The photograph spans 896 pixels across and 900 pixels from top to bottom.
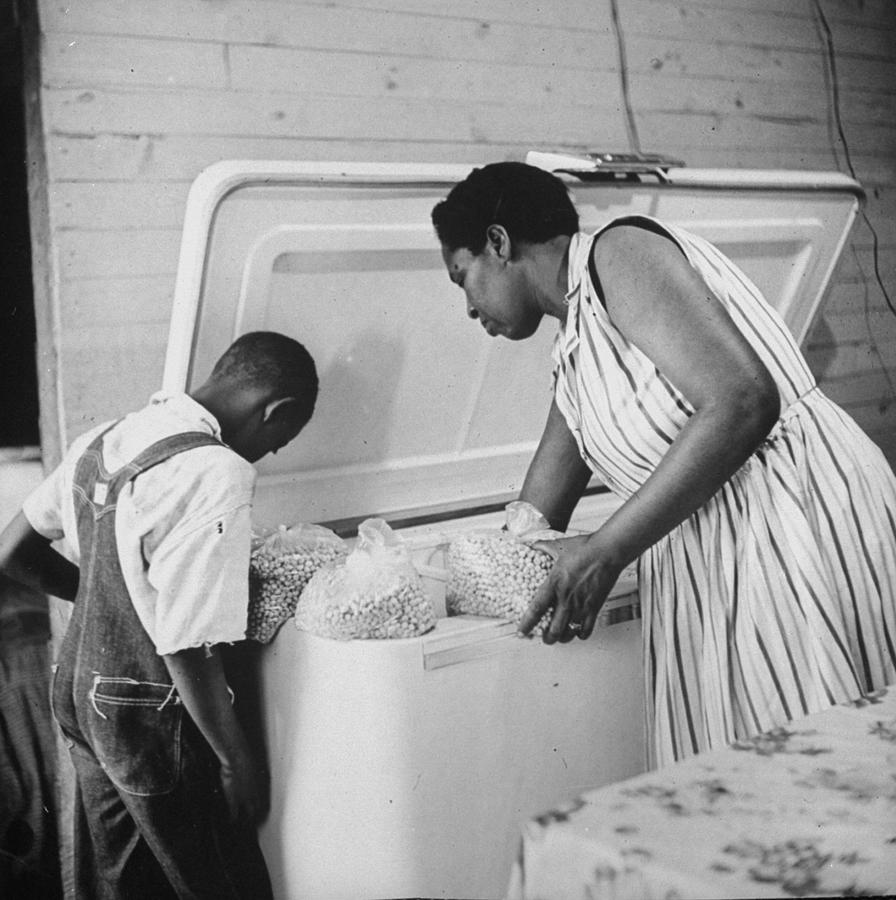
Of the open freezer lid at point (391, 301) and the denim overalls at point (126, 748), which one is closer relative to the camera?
the denim overalls at point (126, 748)

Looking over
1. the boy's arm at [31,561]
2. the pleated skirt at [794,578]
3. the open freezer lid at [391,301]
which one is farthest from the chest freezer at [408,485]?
the boy's arm at [31,561]

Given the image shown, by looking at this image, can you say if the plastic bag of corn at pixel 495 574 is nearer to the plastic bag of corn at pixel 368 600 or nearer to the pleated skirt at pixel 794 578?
the plastic bag of corn at pixel 368 600

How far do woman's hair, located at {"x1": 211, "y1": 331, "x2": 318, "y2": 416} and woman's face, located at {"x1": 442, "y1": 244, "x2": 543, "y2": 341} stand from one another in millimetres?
225

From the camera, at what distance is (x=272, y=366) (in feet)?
3.97

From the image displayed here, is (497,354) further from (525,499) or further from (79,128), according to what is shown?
(79,128)

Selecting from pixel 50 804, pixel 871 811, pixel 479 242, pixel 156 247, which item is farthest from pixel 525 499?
pixel 871 811

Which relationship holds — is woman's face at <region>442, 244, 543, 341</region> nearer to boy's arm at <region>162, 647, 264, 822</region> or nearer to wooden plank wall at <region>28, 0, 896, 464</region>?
wooden plank wall at <region>28, 0, 896, 464</region>

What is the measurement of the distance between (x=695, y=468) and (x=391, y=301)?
0.53 m

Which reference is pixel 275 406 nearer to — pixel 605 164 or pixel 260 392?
pixel 260 392

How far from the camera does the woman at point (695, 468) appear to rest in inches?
39.1

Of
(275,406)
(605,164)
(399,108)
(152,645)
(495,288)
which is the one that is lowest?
(152,645)

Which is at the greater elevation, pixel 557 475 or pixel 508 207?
pixel 508 207

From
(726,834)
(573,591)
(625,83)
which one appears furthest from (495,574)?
(625,83)

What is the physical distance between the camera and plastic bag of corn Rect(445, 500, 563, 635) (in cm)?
108
